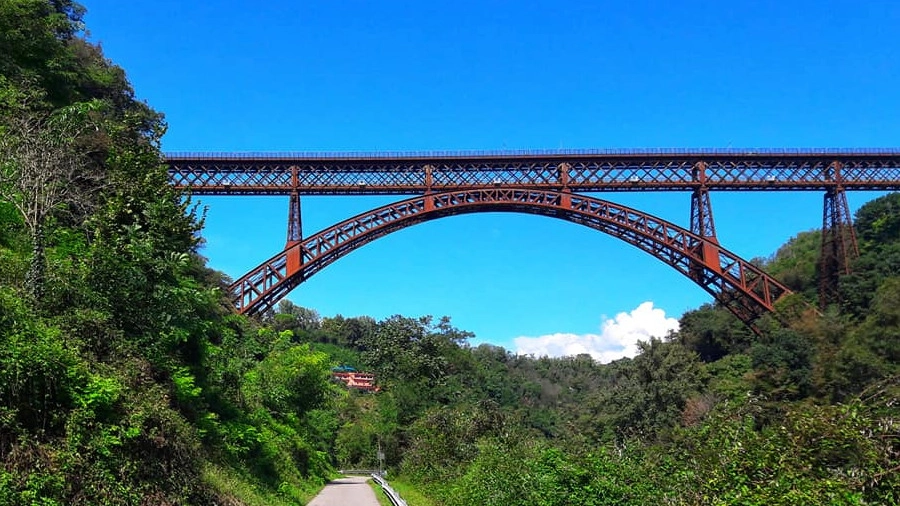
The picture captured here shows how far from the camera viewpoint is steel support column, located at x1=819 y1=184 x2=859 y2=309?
36031 millimetres

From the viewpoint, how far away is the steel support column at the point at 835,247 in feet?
118

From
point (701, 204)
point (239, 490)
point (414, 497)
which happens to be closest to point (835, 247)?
point (701, 204)

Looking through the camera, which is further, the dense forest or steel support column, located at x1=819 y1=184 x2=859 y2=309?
steel support column, located at x1=819 y1=184 x2=859 y2=309

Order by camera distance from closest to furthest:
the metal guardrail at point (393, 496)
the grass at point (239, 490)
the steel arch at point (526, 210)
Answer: the grass at point (239, 490)
the metal guardrail at point (393, 496)
the steel arch at point (526, 210)

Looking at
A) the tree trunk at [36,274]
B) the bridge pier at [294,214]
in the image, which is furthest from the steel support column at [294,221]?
the tree trunk at [36,274]

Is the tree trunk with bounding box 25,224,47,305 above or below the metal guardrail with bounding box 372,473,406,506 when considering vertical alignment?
above

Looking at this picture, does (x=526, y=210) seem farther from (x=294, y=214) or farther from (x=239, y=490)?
(x=239, y=490)

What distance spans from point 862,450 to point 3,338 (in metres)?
9.18

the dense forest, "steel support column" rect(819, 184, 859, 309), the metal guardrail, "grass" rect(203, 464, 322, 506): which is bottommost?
the metal guardrail

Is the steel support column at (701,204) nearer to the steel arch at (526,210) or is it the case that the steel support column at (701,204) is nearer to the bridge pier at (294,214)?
the steel arch at (526,210)

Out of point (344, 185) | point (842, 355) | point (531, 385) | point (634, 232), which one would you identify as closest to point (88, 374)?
point (842, 355)

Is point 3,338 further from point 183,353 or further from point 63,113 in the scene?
point 183,353

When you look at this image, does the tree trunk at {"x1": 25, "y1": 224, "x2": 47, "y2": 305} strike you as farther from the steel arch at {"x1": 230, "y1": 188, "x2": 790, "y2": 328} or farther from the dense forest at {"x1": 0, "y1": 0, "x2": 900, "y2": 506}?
the steel arch at {"x1": 230, "y1": 188, "x2": 790, "y2": 328}

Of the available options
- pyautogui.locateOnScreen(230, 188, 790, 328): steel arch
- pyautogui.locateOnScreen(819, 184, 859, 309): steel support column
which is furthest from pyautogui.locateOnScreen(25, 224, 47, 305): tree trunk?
pyautogui.locateOnScreen(819, 184, 859, 309): steel support column
